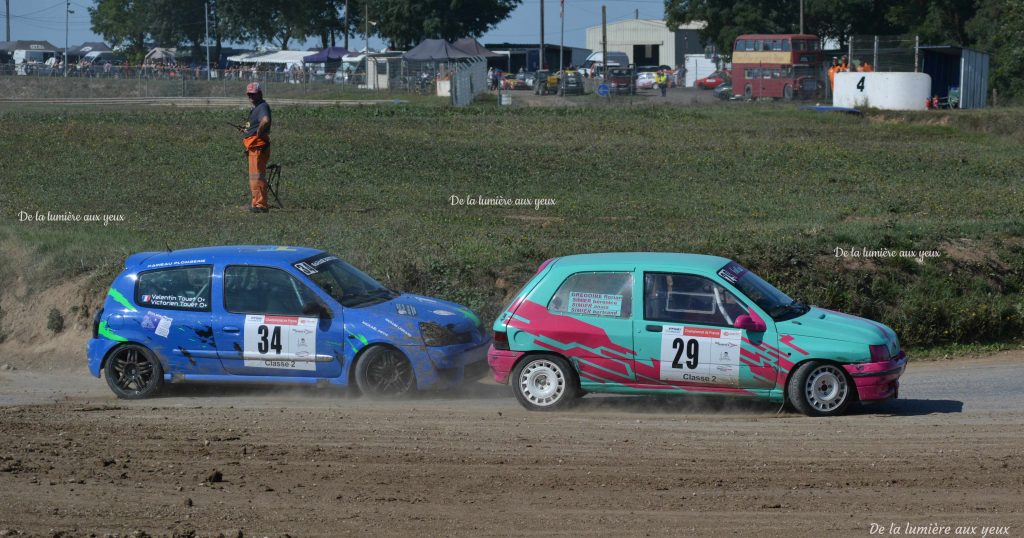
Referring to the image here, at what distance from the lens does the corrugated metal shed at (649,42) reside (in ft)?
354

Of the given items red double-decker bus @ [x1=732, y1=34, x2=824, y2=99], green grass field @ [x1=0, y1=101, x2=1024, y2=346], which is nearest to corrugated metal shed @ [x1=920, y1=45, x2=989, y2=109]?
green grass field @ [x1=0, y1=101, x2=1024, y2=346]

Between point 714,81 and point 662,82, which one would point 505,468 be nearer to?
point 662,82

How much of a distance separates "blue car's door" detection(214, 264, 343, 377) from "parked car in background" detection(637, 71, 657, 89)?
205 feet

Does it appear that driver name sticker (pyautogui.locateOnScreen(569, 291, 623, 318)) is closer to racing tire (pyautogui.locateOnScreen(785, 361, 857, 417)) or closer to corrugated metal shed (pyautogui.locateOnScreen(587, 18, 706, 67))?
racing tire (pyautogui.locateOnScreen(785, 361, 857, 417))

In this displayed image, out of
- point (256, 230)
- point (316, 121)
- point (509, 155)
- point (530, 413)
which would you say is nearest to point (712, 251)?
point (530, 413)

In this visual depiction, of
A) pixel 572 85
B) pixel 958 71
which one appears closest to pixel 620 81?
pixel 572 85

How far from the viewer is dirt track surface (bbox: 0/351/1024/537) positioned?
7238mm

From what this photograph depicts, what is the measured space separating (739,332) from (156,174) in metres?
17.0

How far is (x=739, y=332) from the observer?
1012cm

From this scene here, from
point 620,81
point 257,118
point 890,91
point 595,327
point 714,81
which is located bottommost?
point 595,327

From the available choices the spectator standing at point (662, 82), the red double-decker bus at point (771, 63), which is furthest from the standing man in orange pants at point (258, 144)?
the spectator standing at point (662, 82)

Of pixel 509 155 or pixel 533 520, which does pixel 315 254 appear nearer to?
pixel 533 520

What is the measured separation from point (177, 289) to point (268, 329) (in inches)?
45.9

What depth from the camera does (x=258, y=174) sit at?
18875 mm
